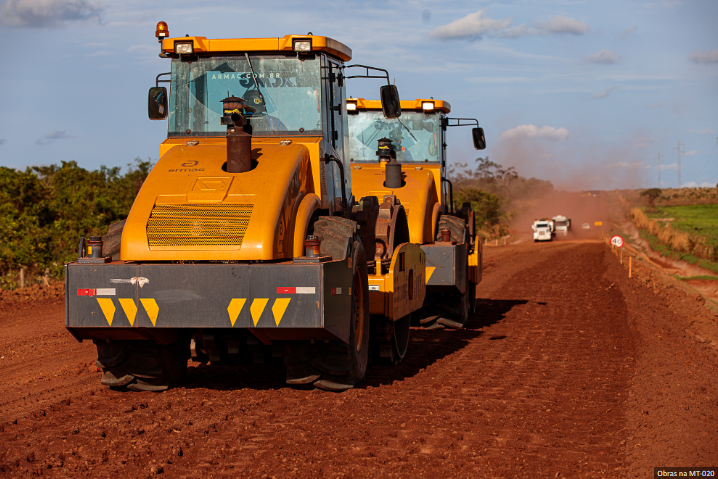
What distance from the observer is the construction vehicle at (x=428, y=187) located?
37.7ft

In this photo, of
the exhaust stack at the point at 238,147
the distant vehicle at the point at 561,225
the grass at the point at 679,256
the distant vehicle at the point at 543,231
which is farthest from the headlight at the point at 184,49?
the distant vehicle at the point at 561,225

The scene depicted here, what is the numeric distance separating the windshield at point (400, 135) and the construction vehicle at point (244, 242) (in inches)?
197

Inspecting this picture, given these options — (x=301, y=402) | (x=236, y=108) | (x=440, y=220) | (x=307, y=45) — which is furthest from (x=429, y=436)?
(x=440, y=220)

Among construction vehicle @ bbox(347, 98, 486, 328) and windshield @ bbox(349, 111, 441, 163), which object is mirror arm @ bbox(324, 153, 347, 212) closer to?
construction vehicle @ bbox(347, 98, 486, 328)

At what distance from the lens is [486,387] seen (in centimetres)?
785

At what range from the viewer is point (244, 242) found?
6.02 metres

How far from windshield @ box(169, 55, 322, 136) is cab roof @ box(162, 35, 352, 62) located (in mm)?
95

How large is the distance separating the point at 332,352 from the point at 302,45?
308 centimetres

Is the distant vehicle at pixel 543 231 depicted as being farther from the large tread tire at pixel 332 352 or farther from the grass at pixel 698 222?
the large tread tire at pixel 332 352

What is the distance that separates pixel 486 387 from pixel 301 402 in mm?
2069

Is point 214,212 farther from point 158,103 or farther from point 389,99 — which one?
point 389,99

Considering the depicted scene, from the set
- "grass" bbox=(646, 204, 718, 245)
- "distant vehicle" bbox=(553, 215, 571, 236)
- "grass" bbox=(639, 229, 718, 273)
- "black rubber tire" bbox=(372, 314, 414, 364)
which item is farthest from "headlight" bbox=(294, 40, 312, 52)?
"distant vehicle" bbox=(553, 215, 571, 236)

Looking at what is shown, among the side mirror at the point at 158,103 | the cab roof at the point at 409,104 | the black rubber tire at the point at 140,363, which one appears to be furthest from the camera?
the cab roof at the point at 409,104

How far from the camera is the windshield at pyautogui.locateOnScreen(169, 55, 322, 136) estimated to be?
7621 mm
